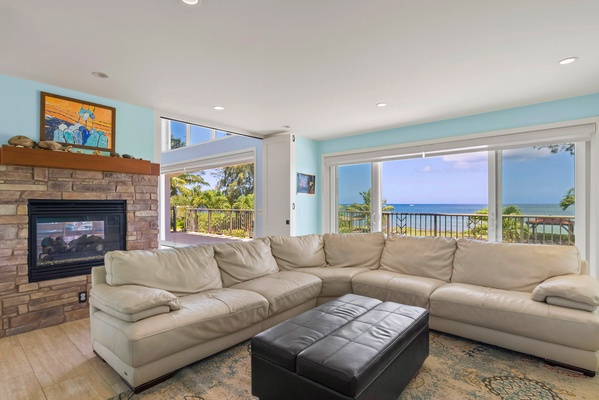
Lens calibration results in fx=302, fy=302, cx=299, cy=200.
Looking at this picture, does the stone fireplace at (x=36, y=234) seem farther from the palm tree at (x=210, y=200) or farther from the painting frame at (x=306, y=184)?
the palm tree at (x=210, y=200)

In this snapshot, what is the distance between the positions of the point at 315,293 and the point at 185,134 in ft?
19.2

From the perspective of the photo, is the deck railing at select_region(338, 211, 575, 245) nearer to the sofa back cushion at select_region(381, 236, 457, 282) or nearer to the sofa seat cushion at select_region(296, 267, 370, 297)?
the sofa back cushion at select_region(381, 236, 457, 282)

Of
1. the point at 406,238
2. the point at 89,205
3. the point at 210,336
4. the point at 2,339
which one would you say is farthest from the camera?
the point at 406,238

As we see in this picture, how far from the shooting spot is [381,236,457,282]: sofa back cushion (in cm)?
322

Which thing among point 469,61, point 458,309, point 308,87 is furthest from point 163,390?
point 469,61

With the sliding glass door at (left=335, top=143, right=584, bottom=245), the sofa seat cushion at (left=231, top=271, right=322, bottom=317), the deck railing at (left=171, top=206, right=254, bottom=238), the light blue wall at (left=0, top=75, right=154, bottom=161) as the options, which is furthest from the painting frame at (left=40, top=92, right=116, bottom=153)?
the deck railing at (left=171, top=206, right=254, bottom=238)

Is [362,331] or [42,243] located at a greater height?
[42,243]

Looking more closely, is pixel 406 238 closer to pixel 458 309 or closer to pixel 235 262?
pixel 458 309

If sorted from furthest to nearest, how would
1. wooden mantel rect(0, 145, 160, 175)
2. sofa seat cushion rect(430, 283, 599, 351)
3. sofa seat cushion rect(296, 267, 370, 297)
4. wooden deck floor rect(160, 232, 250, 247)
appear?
wooden deck floor rect(160, 232, 250, 247) → sofa seat cushion rect(296, 267, 370, 297) → wooden mantel rect(0, 145, 160, 175) → sofa seat cushion rect(430, 283, 599, 351)

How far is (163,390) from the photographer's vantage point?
190cm

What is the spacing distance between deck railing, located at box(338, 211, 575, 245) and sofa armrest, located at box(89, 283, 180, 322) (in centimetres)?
364

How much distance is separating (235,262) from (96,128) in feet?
6.88

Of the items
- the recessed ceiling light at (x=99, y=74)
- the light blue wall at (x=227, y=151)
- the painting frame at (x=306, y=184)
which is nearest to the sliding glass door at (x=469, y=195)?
the painting frame at (x=306, y=184)

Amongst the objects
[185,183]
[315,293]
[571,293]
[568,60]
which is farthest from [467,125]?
[185,183]
